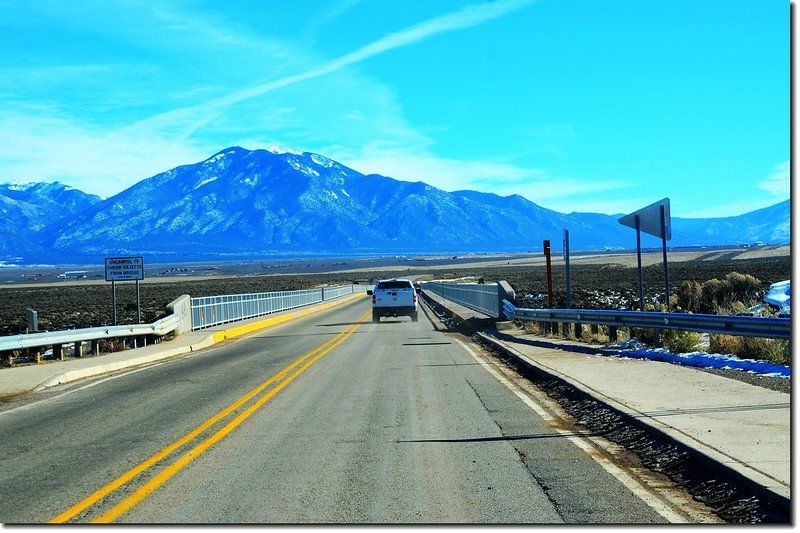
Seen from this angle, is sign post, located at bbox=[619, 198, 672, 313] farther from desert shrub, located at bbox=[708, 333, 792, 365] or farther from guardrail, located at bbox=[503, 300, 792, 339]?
desert shrub, located at bbox=[708, 333, 792, 365]

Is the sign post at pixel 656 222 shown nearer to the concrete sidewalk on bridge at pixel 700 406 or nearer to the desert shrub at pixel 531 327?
the concrete sidewalk on bridge at pixel 700 406

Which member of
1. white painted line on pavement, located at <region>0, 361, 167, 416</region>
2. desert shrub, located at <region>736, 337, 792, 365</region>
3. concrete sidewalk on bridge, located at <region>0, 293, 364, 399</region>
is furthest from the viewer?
concrete sidewalk on bridge, located at <region>0, 293, 364, 399</region>

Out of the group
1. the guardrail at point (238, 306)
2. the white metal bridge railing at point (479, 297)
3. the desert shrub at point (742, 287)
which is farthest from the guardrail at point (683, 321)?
the desert shrub at point (742, 287)

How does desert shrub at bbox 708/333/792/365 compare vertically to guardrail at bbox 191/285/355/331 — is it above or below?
above

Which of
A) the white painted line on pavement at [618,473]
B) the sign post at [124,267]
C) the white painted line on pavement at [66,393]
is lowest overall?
the white painted line on pavement at [66,393]

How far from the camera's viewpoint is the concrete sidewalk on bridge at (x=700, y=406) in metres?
7.78

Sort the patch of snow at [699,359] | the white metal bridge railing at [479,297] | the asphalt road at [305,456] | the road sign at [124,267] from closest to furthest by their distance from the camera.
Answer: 1. the asphalt road at [305,456]
2. the patch of snow at [699,359]
3. the road sign at [124,267]
4. the white metal bridge railing at [479,297]

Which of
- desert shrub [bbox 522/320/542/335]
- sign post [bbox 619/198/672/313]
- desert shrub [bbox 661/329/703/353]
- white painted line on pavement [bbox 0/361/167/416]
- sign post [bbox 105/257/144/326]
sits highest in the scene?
sign post [bbox 619/198/672/313]

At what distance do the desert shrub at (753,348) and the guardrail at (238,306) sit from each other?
18.7m

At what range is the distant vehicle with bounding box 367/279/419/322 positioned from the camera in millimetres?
39219

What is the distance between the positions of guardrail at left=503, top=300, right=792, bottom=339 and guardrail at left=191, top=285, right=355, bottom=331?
1206 centimetres

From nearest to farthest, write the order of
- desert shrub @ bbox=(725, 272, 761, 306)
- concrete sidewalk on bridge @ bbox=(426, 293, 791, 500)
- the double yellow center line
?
the double yellow center line, concrete sidewalk on bridge @ bbox=(426, 293, 791, 500), desert shrub @ bbox=(725, 272, 761, 306)

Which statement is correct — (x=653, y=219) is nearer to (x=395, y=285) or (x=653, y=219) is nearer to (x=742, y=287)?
(x=742, y=287)

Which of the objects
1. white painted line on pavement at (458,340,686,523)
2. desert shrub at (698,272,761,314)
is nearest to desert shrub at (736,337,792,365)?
white painted line on pavement at (458,340,686,523)
